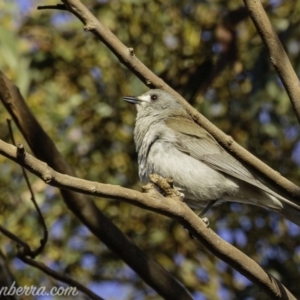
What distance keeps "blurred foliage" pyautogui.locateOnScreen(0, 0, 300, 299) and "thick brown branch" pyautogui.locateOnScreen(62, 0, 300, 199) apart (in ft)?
5.84

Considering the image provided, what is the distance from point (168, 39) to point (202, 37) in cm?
25

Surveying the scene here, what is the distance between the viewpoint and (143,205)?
9.23 feet

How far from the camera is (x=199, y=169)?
4.46 meters

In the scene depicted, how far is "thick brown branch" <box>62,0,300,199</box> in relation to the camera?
3426 millimetres

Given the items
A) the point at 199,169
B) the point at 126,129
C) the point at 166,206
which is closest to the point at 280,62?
the point at 166,206

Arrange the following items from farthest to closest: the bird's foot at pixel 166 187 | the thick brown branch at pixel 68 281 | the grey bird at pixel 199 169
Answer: the grey bird at pixel 199 169 → the thick brown branch at pixel 68 281 → the bird's foot at pixel 166 187

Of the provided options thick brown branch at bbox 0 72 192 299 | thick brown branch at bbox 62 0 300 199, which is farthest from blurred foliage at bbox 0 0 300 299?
thick brown branch at bbox 62 0 300 199

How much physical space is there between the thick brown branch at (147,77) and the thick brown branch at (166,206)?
57cm

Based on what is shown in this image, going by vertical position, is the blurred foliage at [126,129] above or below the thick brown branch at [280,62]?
above

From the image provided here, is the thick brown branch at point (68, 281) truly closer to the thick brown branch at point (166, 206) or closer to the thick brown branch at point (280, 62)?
the thick brown branch at point (166, 206)

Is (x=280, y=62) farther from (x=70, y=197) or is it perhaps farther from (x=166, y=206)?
(x=70, y=197)

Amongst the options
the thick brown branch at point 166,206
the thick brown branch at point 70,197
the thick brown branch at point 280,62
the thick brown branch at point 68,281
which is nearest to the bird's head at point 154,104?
the thick brown branch at point 70,197

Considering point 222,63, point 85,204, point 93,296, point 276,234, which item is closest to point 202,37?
point 222,63

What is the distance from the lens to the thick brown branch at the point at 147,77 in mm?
3426
